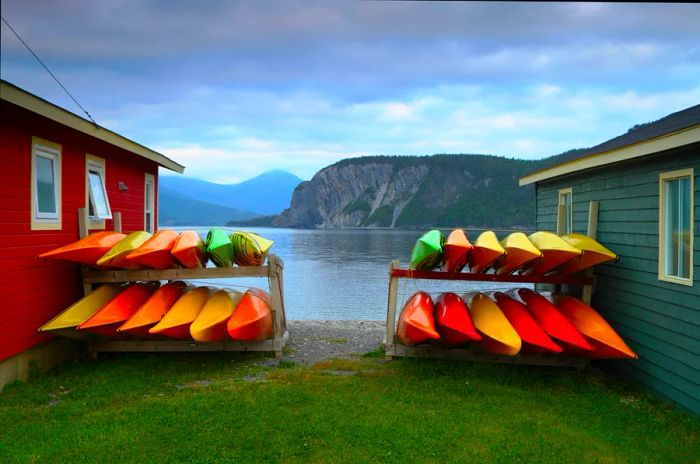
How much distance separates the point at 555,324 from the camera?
26.3 ft

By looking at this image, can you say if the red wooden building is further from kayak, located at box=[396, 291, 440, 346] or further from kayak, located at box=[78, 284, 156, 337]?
kayak, located at box=[396, 291, 440, 346]

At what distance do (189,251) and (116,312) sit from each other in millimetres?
1392

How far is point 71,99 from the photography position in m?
8.33

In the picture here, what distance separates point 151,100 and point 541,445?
542 cm

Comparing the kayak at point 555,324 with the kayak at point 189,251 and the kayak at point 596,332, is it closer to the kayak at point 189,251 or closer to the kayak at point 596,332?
the kayak at point 596,332

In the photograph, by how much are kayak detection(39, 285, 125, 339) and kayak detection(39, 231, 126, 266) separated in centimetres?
52

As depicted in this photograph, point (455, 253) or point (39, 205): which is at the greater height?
point (39, 205)

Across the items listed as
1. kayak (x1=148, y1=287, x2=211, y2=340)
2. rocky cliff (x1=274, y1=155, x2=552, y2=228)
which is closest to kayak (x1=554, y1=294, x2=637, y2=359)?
kayak (x1=148, y1=287, x2=211, y2=340)

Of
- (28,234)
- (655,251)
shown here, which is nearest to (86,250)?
(28,234)

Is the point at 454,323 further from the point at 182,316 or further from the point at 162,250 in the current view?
the point at 162,250

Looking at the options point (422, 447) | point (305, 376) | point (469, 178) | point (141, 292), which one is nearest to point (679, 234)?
point (422, 447)

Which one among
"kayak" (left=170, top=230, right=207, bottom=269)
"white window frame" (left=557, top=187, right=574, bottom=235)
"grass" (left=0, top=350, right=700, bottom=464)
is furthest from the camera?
"white window frame" (left=557, top=187, right=574, bottom=235)

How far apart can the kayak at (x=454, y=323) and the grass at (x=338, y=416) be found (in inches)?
22.7

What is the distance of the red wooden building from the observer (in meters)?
7.26
